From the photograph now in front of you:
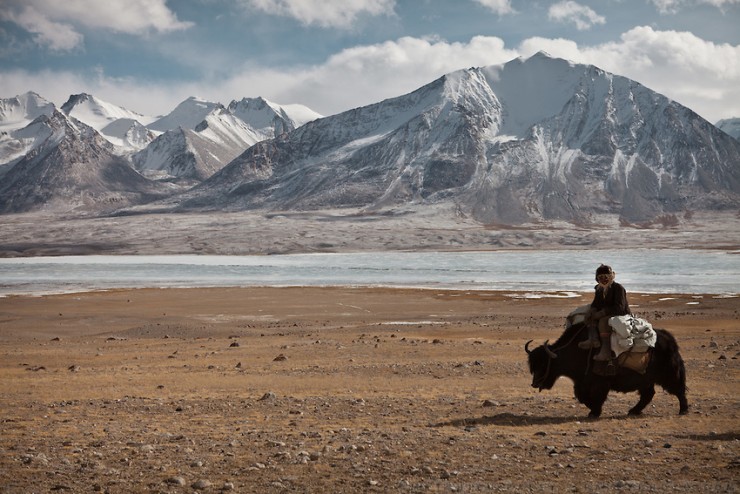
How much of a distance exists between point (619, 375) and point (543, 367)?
4.27 feet

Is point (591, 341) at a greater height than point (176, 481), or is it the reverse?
point (591, 341)

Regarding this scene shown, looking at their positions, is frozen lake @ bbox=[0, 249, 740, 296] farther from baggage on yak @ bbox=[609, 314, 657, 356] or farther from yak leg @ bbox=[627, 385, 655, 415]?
baggage on yak @ bbox=[609, 314, 657, 356]

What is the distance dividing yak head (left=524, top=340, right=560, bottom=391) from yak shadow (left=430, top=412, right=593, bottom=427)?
0.60 m

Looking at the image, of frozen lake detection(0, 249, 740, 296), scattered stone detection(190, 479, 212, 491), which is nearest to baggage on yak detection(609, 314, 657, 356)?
scattered stone detection(190, 479, 212, 491)

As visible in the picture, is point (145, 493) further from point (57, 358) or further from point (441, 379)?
point (57, 358)

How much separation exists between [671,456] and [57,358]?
65.2 ft

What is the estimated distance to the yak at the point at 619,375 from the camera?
1315 centimetres

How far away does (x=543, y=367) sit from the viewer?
13.7 m

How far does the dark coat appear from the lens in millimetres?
13133

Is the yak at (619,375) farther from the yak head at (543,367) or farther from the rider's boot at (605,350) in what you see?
the rider's boot at (605,350)

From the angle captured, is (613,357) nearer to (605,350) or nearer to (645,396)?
(605,350)

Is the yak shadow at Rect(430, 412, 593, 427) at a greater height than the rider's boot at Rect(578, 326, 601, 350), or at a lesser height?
lesser

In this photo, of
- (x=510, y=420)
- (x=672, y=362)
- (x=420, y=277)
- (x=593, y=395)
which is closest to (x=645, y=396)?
(x=672, y=362)

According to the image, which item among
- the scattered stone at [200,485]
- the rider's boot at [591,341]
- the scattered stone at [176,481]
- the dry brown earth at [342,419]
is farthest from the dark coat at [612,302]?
the scattered stone at [176,481]
